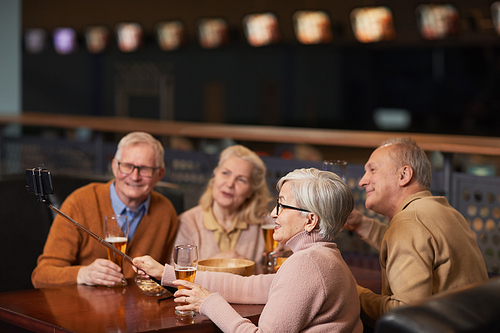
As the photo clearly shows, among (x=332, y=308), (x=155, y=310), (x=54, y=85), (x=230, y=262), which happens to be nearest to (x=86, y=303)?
(x=155, y=310)

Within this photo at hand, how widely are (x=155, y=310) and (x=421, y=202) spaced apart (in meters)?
1.00

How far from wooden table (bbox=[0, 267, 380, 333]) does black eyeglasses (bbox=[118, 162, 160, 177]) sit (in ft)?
1.91

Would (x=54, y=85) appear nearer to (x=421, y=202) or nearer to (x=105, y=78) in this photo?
(x=105, y=78)

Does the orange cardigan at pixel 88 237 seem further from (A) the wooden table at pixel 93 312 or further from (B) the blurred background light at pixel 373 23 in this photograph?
(B) the blurred background light at pixel 373 23

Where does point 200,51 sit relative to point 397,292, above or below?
above

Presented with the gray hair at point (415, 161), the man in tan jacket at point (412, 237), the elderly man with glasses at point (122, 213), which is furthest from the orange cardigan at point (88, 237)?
the gray hair at point (415, 161)

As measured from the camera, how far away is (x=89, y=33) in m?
12.6

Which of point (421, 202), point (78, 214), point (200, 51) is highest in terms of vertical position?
point (200, 51)

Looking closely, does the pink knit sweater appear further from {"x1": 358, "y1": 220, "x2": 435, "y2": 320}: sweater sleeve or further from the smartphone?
the smartphone

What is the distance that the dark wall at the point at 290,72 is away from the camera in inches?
381

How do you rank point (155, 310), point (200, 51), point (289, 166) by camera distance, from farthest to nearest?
point (200, 51), point (289, 166), point (155, 310)

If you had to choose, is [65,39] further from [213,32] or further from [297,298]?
[297,298]

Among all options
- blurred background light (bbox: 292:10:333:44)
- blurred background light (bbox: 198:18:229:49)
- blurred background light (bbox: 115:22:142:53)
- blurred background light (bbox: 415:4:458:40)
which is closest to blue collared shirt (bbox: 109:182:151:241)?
blurred background light (bbox: 415:4:458:40)

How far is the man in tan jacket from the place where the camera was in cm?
213
